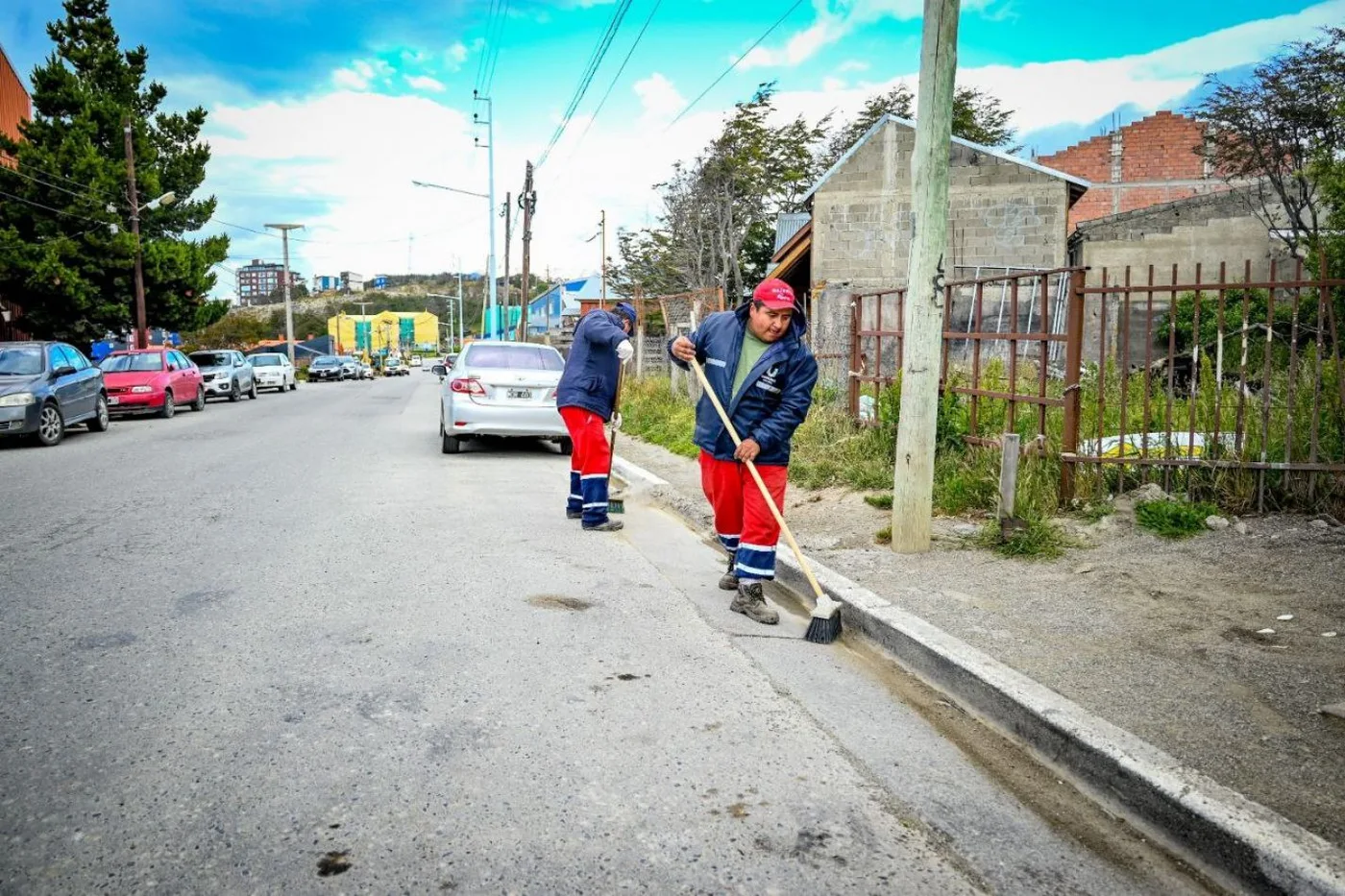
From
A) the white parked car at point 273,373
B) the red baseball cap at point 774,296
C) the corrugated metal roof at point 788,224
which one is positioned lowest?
the white parked car at point 273,373

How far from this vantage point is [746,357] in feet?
16.6

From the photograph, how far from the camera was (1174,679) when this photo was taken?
365 centimetres

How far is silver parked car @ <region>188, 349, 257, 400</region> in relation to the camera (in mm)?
24661

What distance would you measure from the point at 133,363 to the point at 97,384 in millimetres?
4855

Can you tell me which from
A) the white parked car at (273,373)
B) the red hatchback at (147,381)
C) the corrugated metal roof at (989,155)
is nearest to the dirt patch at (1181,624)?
the corrugated metal roof at (989,155)

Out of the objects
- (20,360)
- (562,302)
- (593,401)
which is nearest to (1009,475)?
(593,401)

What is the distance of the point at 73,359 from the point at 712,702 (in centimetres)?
1469

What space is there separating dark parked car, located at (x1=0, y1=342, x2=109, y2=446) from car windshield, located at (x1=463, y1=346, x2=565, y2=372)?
20.4 ft

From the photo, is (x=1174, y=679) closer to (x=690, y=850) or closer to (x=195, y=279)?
(x=690, y=850)

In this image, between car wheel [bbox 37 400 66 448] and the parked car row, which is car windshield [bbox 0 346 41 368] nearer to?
the parked car row

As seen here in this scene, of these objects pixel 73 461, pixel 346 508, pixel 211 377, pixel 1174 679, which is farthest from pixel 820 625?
pixel 211 377

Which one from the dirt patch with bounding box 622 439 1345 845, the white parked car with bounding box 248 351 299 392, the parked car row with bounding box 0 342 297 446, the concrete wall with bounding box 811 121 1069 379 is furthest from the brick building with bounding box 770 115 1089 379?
the white parked car with bounding box 248 351 299 392

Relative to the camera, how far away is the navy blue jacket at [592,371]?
23.5ft

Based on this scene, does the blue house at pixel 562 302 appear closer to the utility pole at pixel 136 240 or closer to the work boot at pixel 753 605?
the utility pole at pixel 136 240
